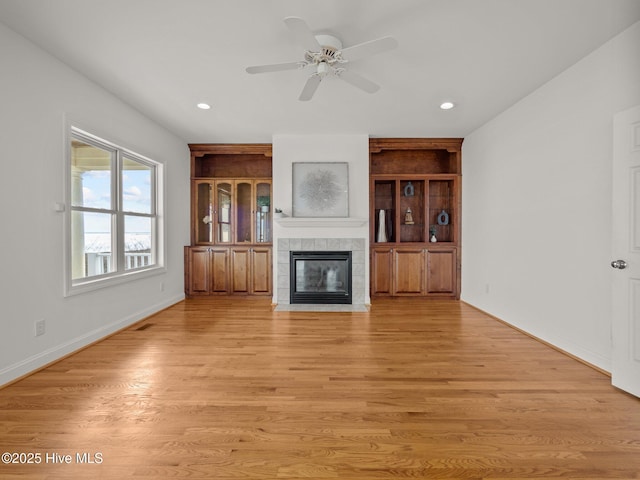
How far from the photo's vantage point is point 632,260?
2.12 m

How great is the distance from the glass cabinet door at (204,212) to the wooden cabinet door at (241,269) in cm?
59

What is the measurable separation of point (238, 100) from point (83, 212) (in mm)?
2023

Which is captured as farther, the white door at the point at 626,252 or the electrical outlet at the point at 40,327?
the electrical outlet at the point at 40,327

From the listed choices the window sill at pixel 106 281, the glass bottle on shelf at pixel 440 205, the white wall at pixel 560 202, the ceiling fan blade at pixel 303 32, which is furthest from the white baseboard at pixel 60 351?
the glass bottle on shelf at pixel 440 205

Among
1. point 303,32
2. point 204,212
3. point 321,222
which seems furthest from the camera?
point 204,212

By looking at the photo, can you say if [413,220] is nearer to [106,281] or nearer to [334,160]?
[334,160]

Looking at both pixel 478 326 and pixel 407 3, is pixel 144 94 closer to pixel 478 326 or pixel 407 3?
pixel 407 3

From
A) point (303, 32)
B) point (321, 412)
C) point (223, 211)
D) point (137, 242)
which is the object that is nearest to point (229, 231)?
point (223, 211)

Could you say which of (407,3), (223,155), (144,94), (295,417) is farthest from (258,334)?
(223,155)

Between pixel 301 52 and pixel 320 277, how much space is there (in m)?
3.17

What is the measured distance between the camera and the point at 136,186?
13.5 ft

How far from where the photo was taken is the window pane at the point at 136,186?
3.86 m

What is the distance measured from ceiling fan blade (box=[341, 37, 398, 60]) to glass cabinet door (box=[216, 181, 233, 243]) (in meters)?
3.68

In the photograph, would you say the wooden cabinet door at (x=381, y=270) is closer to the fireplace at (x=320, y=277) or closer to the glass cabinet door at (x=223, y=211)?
the fireplace at (x=320, y=277)
